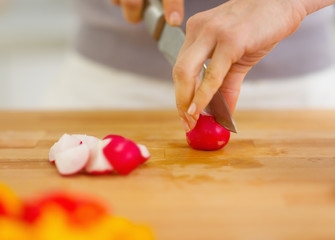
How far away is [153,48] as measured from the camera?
157cm

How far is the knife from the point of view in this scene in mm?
1056

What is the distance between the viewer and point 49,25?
3301 millimetres

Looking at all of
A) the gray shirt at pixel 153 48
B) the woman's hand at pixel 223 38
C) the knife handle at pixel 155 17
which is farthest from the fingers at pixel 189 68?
the gray shirt at pixel 153 48

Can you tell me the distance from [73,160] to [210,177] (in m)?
0.28

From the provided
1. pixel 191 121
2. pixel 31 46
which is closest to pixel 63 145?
pixel 191 121

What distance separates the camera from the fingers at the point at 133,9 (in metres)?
1.37

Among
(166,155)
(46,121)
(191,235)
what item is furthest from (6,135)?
(191,235)

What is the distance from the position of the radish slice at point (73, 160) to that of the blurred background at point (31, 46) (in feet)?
8.00

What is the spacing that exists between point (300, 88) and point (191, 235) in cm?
103

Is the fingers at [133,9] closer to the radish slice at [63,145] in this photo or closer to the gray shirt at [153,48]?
the gray shirt at [153,48]

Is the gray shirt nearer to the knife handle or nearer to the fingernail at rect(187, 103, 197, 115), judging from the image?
the knife handle

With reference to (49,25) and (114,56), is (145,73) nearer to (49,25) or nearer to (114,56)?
(114,56)

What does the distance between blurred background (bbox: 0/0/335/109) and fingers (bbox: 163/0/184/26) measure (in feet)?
7.04

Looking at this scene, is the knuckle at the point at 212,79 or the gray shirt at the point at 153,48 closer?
the knuckle at the point at 212,79
